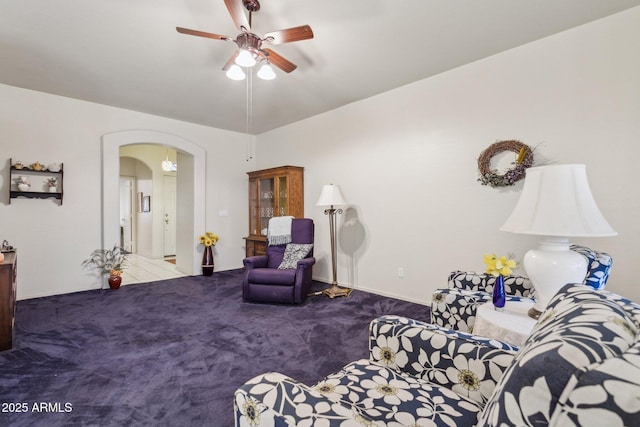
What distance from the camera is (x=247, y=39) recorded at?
7.24ft

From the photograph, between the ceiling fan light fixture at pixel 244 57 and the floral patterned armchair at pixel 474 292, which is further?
the ceiling fan light fixture at pixel 244 57

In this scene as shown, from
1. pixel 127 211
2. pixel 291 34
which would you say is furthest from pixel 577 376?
pixel 127 211

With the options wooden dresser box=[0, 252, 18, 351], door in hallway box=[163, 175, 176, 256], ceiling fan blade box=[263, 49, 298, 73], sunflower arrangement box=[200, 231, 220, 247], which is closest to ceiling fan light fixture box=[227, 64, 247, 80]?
ceiling fan blade box=[263, 49, 298, 73]

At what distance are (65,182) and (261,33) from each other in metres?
3.45

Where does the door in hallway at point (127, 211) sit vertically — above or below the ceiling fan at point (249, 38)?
below

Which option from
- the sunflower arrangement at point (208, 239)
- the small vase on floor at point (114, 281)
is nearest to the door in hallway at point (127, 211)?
the sunflower arrangement at point (208, 239)

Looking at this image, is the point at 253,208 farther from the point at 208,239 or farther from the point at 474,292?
the point at 474,292

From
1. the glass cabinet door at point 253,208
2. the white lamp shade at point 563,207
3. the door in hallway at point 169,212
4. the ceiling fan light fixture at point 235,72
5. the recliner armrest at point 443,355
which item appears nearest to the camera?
the recliner armrest at point 443,355

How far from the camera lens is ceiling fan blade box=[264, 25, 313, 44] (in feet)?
6.67

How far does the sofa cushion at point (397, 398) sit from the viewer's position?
981mm

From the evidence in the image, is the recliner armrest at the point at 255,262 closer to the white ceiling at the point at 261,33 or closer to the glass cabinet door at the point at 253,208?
the glass cabinet door at the point at 253,208

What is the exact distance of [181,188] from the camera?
18.6 feet

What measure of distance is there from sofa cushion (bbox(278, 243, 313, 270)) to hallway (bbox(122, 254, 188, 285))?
2336 mm

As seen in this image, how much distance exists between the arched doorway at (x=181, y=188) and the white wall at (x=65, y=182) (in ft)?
0.35
